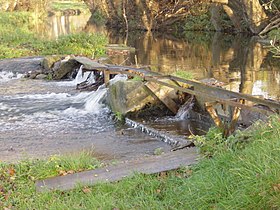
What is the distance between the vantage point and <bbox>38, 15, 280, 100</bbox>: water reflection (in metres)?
17.6

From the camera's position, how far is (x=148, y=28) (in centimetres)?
4753

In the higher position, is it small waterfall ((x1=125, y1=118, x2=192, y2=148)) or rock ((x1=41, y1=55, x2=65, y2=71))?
rock ((x1=41, y1=55, x2=65, y2=71))

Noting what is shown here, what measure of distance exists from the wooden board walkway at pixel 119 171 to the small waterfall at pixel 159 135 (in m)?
A: 2.57

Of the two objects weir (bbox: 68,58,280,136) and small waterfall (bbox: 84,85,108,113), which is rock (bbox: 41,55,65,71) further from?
small waterfall (bbox: 84,85,108,113)

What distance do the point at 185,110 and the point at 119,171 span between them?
653 centimetres

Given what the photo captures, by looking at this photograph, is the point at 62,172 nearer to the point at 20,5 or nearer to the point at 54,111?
the point at 54,111

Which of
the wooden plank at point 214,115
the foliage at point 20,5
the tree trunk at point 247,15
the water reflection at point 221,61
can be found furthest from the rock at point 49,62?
the foliage at point 20,5

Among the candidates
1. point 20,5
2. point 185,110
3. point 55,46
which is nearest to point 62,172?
point 185,110

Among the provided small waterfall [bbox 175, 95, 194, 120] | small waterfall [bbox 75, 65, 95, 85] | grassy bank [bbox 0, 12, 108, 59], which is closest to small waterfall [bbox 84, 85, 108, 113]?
small waterfall [bbox 175, 95, 194, 120]

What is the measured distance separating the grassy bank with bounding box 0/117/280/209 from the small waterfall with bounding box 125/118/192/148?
3248mm

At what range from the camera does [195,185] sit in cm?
516

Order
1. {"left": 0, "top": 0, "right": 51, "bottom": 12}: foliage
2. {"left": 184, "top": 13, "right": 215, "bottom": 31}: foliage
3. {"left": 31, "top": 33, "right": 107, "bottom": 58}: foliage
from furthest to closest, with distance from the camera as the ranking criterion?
{"left": 0, "top": 0, "right": 51, "bottom": 12}: foliage
{"left": 184, "top": 13, "right": 215, "bottom": 31}: foliage
{"left": 31, "top": 33, "right": 107, "bottom": 58}: foliage

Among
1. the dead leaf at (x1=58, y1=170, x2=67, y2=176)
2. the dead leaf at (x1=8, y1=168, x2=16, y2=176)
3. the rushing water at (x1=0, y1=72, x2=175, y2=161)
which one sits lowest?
the rushing water at (x1=0, y1=72, x2=175, y2=161)

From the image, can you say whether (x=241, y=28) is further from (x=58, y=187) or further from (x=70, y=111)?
(x=58, y=187)
